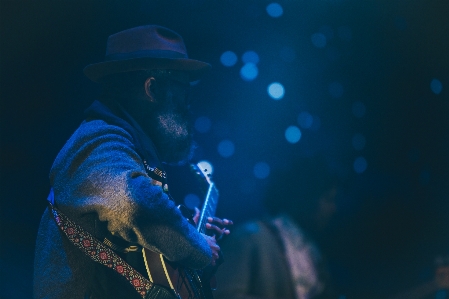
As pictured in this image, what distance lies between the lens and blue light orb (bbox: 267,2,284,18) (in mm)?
3053

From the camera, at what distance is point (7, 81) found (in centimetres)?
216

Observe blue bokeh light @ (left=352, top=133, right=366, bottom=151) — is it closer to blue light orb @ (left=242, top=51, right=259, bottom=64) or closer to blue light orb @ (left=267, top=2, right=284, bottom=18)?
blue light orb @ (left=242, top=51, right=259, bottom=64)

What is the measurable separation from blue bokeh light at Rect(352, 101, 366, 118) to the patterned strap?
2568mm

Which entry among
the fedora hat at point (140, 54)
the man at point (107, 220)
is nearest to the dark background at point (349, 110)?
the fedora hat at point (140, 54)

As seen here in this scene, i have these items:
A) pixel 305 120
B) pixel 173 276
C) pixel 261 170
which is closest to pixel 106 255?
pixel 173 276

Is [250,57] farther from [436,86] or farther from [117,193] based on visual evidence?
[117,193]

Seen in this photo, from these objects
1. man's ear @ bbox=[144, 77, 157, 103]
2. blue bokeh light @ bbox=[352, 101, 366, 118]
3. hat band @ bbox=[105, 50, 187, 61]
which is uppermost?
hat band @ bbox=[105, 50, 187, 61]

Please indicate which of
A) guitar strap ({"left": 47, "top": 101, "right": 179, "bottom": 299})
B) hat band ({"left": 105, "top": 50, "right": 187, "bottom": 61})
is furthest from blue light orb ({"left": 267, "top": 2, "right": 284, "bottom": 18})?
guitar strap ({"left": 47, "top": 101, "right": 179, "bottom": 299})

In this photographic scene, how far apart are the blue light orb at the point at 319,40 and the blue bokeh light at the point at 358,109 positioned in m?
0.63

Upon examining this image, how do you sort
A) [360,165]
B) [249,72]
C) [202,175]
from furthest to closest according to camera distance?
[360,165] < [249,72] < [202,175]

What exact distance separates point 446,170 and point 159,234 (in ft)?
10.2

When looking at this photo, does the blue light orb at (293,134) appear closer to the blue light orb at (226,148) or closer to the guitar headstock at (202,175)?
the blue light orb at (226,148)

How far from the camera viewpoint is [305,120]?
130 inches

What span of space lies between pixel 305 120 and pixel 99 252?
2306 millimetres
